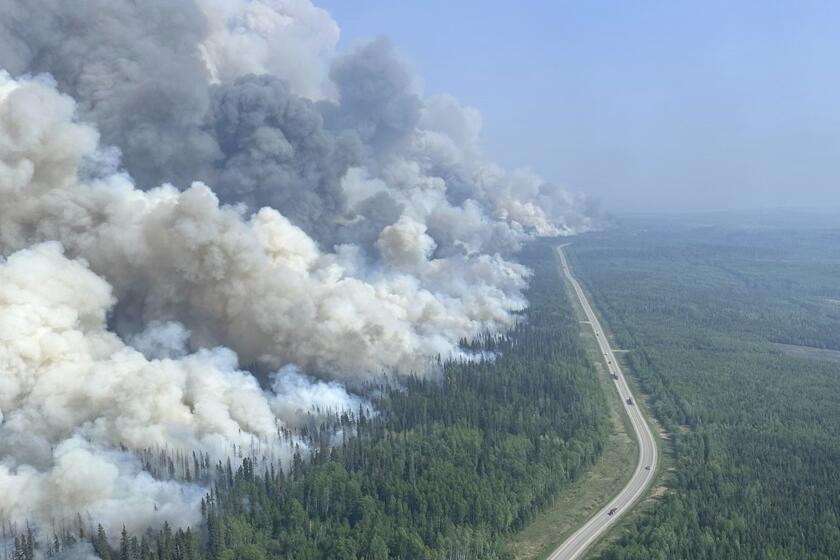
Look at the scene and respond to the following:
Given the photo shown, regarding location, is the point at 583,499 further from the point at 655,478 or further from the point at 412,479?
the point at 412,479

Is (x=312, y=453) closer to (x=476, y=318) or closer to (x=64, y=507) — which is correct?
(x=64, y=507)

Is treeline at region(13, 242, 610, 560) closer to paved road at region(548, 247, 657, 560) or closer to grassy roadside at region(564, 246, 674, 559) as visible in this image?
paved road at region(548, 247, 657, 560)

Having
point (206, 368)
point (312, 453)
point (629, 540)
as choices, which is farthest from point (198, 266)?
point (629, 540)

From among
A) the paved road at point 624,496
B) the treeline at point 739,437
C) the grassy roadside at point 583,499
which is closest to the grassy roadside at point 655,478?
the paved road at point 624,496

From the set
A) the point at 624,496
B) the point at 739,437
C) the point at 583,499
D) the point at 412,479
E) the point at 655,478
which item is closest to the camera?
the point at 412,479

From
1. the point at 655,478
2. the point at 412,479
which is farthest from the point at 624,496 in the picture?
the point at 412,479

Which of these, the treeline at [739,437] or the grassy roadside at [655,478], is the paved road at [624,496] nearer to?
the grassy roadside at [655,478]
